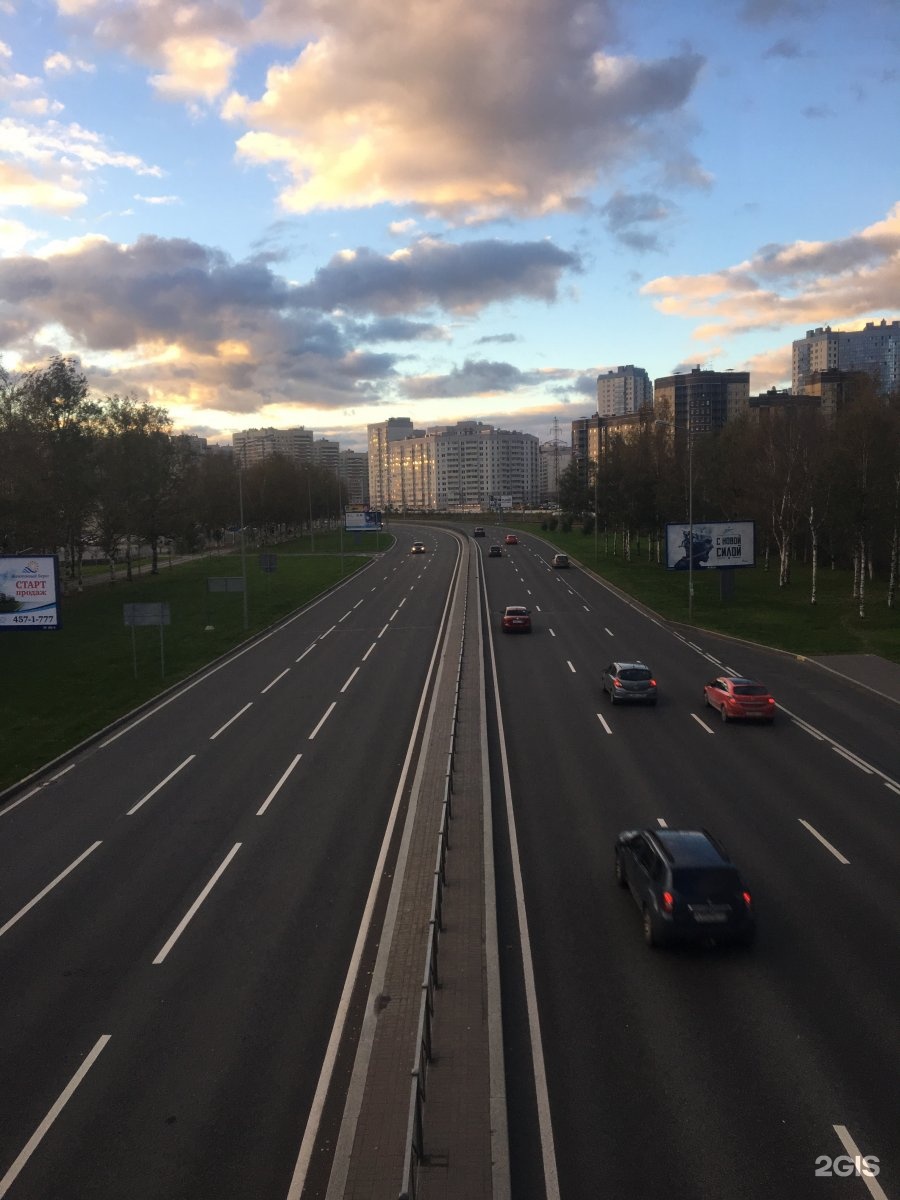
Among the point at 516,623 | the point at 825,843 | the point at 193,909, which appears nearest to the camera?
the point at 193,909

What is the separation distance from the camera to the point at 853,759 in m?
20.9

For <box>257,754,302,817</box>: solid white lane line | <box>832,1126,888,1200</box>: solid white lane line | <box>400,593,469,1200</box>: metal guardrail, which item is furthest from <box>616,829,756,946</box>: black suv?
<box>257,754,302,817</box>: solid white lane line

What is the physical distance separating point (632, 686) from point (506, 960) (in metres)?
15.9

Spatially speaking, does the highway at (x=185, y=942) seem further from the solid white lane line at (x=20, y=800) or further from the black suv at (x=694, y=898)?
the black suv at (x=694, y=898)

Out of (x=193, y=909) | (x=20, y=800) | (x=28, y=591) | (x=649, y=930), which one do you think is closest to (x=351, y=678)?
(x=28, y=591)

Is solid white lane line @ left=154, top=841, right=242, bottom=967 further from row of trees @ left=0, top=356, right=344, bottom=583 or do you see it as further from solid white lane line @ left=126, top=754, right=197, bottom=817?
row of trees @ left=0, top=356, right=344, bottom=583

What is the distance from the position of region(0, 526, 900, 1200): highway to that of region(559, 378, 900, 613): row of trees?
956 inches

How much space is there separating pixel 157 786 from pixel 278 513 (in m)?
99.0

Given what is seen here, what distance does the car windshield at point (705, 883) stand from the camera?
11453 millimetres

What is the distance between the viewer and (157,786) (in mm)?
19453

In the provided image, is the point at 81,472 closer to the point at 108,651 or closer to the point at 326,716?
the point at 108,651

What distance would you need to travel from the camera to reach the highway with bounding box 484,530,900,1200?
781 cm

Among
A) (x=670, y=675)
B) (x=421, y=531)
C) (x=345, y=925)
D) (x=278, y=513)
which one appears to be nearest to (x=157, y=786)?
(x=345, y=925)

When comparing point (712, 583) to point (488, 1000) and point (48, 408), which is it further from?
point (488, 1000)
